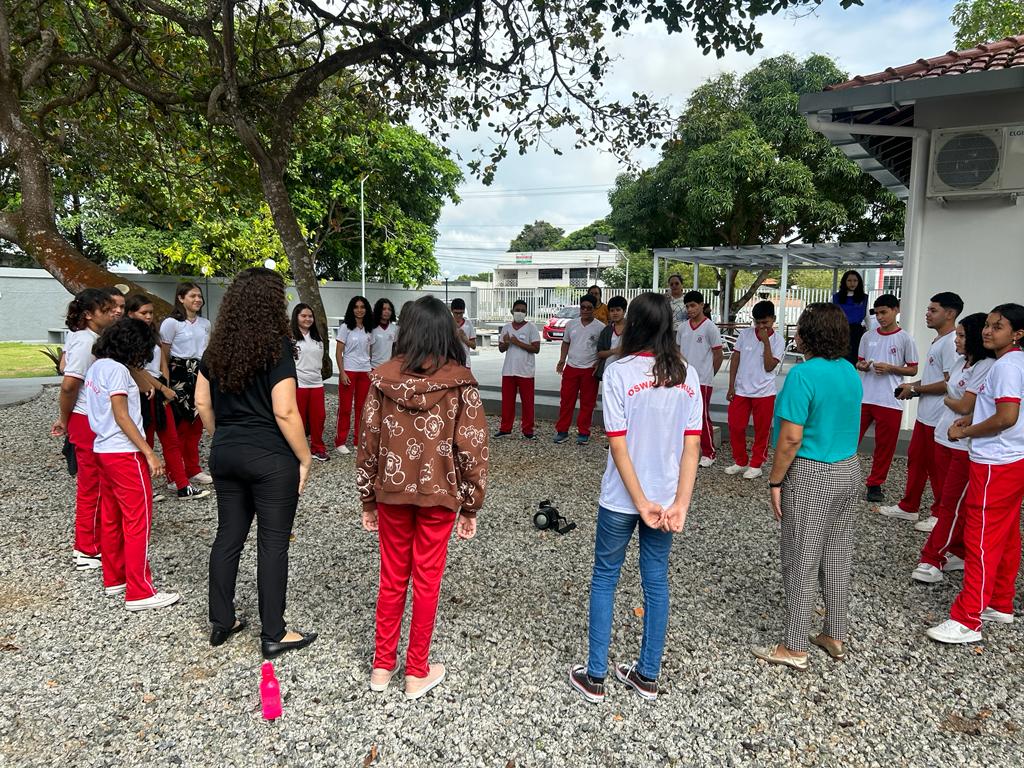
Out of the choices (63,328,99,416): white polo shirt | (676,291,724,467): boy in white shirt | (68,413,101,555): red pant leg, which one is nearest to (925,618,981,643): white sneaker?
(676,291,724,467): boy in white shirt

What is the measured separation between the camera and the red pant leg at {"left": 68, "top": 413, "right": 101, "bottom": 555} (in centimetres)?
377

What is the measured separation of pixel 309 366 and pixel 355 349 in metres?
0.85

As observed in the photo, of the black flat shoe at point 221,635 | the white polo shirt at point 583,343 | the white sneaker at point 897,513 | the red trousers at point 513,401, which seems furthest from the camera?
the red trousers at point 513,401

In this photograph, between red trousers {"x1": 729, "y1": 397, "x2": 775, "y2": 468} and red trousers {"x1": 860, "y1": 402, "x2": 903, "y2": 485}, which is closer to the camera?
red trousers {"x1": 860, "y1": 402, "x2": 903, "y2": 485}

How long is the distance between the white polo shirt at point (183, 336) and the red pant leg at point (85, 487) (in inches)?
71.9

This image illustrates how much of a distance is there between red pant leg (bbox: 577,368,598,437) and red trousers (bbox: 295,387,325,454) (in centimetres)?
309

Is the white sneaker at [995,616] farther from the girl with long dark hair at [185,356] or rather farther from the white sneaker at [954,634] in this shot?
the girl with long dark hair at [185,356]

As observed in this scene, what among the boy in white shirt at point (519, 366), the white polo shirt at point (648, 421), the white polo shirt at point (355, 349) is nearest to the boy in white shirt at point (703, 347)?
the boy in white shirt at point (519, 366)

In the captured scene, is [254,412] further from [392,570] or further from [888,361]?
[888,361]

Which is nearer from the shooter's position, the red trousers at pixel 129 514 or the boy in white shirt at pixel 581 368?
the red trousers at pixel 129 514

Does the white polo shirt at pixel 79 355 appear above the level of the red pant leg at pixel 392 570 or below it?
above

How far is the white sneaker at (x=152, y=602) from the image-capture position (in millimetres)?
3527

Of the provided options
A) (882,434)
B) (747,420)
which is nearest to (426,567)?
(882,434)

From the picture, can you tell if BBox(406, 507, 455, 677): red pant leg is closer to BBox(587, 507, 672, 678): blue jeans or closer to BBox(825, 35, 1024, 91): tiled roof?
BBox(587, 507, 672, 678): blue jeans
